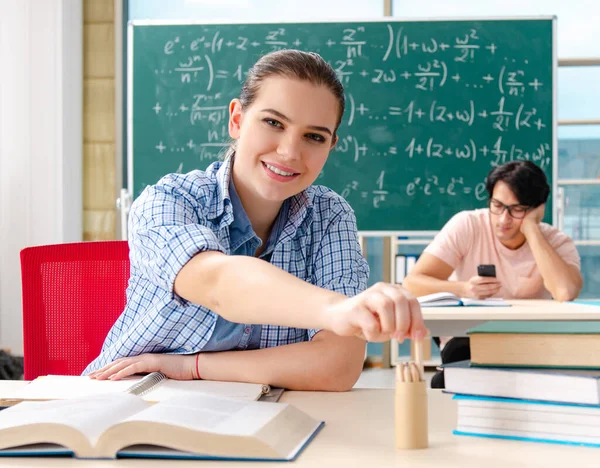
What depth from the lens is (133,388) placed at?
1.12m

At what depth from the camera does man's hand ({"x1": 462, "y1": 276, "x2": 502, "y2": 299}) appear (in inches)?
107

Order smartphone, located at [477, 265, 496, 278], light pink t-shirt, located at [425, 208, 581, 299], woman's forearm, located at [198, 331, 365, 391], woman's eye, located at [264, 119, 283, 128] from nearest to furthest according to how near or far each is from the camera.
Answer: woman's forearm, located at [198, 331, 365, 391]
woman's eye, located at [264, 119, 283, 128]
smartphone, located at [477, 265, 496, 278]
light pink t-shirt, located at [425, 208, 581, 299]

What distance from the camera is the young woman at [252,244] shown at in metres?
1.19

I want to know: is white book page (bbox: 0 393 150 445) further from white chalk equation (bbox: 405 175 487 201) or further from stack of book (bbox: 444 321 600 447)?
white chalk equation (bbox: 405 175 487 201)

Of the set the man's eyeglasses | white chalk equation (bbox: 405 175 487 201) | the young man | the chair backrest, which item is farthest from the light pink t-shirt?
the chair backrest

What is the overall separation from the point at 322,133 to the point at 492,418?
654mm

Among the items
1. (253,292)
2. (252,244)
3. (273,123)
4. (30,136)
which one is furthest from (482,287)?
(30,136)

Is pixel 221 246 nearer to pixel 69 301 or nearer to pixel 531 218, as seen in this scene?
pixel 69 301

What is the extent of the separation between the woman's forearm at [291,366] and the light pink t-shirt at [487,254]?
1.86 metres

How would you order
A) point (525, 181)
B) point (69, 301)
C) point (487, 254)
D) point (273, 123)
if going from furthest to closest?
point (487, 254) → point (525, 181) → point (69, 301) → point (273, 123)

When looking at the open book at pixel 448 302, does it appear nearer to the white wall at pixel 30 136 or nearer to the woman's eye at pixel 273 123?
the woman's eye at pixel 273 123

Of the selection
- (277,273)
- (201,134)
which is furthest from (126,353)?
(201,134)

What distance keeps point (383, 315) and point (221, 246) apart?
51 centimetres

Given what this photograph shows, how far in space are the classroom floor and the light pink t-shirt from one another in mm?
1247
